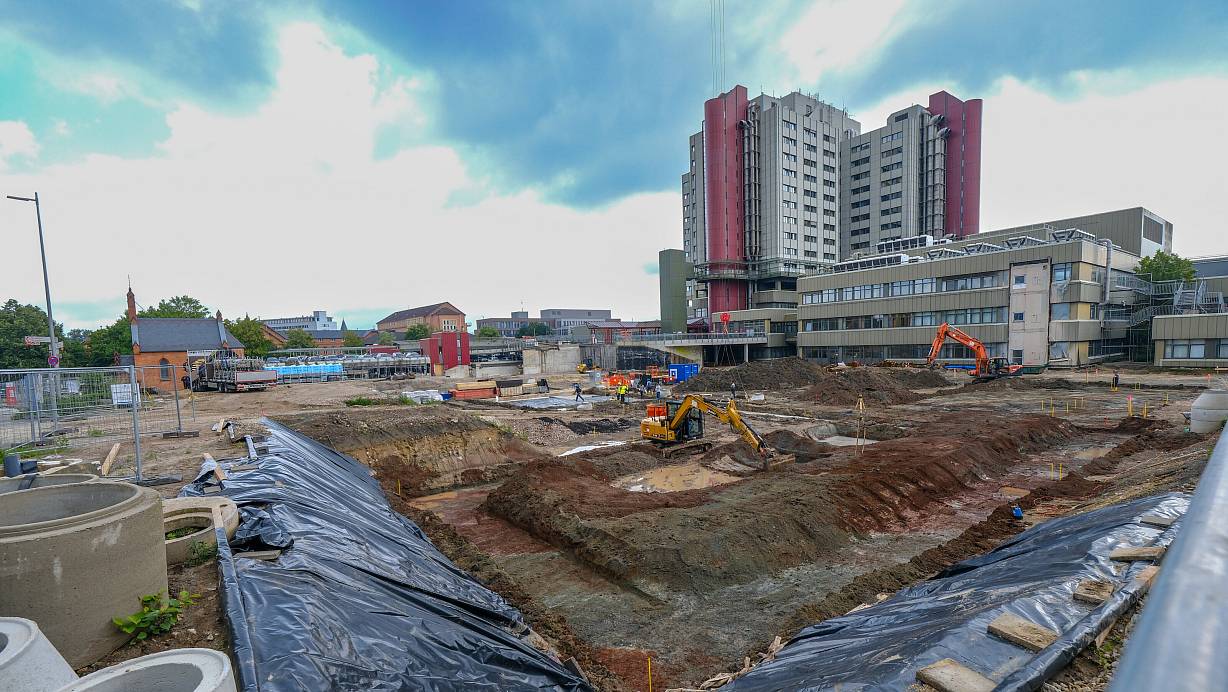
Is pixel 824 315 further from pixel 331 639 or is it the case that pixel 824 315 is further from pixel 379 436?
pixel 331 639

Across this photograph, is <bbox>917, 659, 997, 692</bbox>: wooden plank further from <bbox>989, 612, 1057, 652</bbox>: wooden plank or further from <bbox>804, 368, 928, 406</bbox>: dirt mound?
<bbox>804, 368, 928, 406</bbox>: dirt mound

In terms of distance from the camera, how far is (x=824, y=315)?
5656 cm

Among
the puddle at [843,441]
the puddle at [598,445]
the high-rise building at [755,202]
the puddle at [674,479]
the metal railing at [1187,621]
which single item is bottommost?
the puddle at [843,441]

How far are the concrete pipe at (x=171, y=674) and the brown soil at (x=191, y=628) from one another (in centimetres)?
126

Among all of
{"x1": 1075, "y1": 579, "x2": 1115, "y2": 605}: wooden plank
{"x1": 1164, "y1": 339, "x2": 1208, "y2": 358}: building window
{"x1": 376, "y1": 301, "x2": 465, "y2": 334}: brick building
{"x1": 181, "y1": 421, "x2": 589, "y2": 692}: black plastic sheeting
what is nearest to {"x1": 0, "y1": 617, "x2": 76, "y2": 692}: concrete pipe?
{"x1": 181, "y1": 421, "x2": 589, "y2": 692}: black plastic sheeting

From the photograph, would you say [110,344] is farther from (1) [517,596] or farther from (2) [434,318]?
(2) [434,318]

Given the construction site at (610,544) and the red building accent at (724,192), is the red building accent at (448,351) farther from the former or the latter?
the construction site at (610,544)

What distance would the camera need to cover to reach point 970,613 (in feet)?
18.4

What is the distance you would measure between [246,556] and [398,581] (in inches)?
72.9

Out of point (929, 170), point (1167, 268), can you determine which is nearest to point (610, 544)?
point (1167, 268)

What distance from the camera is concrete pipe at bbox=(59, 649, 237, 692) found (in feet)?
12.0

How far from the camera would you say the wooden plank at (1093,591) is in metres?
5.33

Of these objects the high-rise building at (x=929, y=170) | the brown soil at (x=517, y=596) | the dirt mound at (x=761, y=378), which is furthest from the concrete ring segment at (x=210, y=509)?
the high-rise building at (x=929, y=170)

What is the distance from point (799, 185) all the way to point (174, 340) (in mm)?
75209
